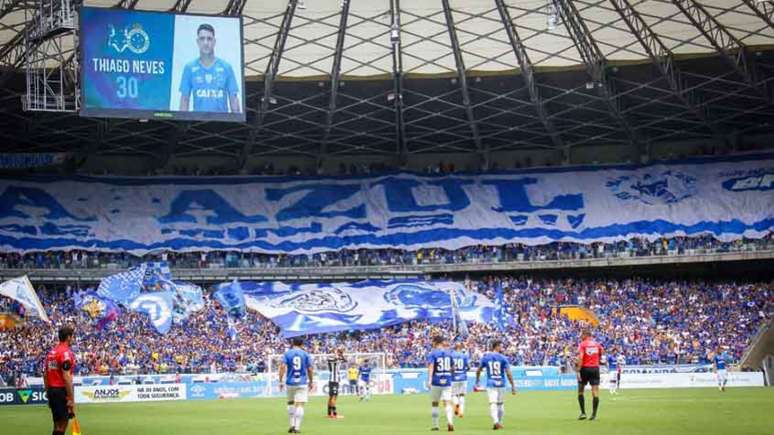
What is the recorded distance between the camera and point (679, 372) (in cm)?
6125

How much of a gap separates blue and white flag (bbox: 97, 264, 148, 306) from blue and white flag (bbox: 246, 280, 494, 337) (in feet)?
34.3

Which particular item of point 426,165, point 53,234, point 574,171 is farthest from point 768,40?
point 53,234

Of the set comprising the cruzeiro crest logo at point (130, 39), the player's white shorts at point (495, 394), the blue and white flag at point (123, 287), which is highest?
the cruzeiro crest logo at point (130, 39)

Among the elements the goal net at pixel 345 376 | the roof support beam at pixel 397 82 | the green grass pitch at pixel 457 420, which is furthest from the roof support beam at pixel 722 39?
the goal net at pixel 345 376

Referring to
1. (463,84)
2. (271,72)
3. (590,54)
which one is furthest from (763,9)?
(271,72)

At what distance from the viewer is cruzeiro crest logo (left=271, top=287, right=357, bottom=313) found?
7200cm

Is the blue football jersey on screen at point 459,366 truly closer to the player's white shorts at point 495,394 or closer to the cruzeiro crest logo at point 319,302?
the player's white shorts at point 495,394

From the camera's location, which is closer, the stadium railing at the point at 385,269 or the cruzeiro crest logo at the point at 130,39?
the cruzeiro crest logo at the point at 130,39

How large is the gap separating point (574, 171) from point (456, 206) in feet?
30.3

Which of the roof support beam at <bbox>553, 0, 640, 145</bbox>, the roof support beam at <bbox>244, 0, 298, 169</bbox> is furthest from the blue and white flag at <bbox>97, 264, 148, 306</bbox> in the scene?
the roof support beam at <bbox>553, 0, 640, 145</bbox>

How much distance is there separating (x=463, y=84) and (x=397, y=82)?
13.3 ft

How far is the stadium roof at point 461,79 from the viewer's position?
190 feet

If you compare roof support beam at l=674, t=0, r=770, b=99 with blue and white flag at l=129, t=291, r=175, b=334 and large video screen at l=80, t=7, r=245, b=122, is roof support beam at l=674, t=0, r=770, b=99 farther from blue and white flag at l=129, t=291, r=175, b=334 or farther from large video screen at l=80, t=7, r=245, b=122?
blue and white flag at l=129, t=291, r=175, b=334

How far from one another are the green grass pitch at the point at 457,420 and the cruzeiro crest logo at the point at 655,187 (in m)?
39.9
